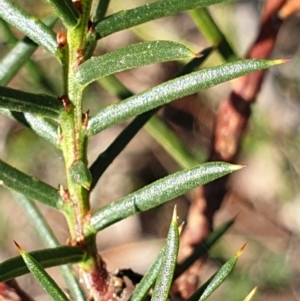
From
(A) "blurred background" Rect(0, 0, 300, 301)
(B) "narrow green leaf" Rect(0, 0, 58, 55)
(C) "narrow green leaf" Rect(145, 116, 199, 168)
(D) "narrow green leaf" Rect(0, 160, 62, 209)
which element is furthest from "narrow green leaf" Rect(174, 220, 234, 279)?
(A) "blurred background" Rect(0, 0, 300, 301)

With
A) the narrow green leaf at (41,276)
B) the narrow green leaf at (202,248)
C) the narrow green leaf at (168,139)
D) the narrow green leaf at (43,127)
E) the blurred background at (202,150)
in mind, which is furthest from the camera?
the blurred background at (202,150)

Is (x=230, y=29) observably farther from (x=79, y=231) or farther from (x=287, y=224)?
(x=79, y=231)

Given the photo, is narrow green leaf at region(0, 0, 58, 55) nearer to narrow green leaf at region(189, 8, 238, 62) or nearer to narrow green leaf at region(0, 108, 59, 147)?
narrow green leaf at region(0, 108, 59, 147)

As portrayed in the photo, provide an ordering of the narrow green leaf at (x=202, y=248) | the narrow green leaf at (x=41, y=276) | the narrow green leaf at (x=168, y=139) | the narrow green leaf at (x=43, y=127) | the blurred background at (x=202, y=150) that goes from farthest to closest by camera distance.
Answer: the blurred background at (x=202, y=150) → the narrow green leaf at (x=168, y=139) → the narrow green leaf at (x=202, y=248) → the narrow green leaf at (x=43, y=127) → the narrow green leaf at (x=41, y=276)

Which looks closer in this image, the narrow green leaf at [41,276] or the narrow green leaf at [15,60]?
the narrow green leaf at [41,276]

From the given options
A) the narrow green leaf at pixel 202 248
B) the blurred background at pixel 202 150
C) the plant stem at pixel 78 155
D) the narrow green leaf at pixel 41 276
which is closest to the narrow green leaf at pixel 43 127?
the plant stem at pixel 78 155

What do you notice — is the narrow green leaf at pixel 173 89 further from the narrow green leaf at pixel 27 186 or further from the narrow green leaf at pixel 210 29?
the narrow green leaf at pixel 210 29
